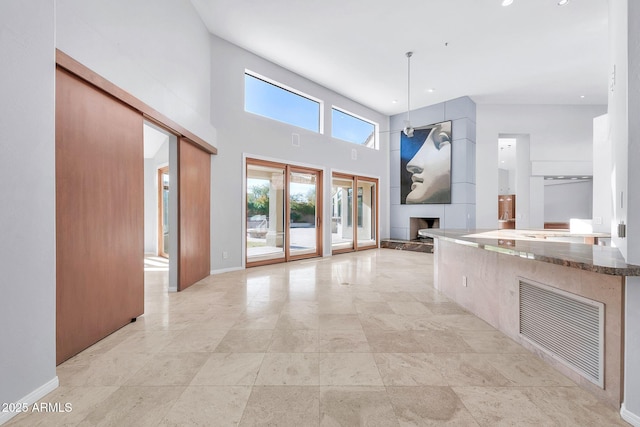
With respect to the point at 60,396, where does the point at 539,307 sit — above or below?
above

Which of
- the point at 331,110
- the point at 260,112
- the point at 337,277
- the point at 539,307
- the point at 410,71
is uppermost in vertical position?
the point at 410,71

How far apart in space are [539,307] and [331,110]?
631 cm

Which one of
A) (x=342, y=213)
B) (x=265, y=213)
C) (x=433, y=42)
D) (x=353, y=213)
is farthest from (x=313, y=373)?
(x=353, y=213)

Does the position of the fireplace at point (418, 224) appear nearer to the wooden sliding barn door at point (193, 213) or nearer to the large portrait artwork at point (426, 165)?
the large portrait artwork at point (426, 165)

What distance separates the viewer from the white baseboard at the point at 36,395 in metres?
1.47

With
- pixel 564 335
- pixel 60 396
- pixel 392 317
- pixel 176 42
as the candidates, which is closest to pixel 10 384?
pixel 60 396

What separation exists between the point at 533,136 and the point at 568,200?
6050mm

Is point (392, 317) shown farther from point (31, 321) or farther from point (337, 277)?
point (31, 321)

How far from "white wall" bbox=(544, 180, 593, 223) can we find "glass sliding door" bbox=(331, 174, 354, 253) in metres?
8.87

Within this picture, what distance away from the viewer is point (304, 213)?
21.8 feet

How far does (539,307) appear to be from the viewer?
2.15 meters

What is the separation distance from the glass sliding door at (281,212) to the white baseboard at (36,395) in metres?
3.85

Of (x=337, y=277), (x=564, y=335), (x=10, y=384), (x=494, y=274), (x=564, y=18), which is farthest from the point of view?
(x=337, y=277)

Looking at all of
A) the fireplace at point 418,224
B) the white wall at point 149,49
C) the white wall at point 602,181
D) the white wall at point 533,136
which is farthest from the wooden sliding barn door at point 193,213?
the white wall at point 602,181
